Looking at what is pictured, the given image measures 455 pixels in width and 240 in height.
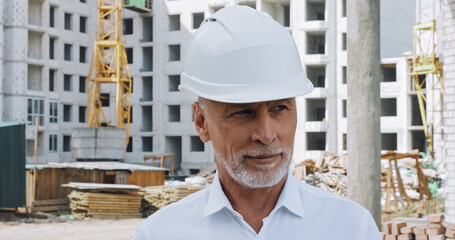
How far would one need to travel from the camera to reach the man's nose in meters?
1.81

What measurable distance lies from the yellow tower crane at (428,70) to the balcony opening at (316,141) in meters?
7.97

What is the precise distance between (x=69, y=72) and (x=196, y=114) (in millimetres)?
51562

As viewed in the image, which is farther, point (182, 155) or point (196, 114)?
point (182, 155)

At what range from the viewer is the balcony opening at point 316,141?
4872cm

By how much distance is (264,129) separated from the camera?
1.81 metres

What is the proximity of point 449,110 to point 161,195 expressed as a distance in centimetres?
1498

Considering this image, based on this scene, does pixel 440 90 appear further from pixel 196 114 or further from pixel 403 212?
pixel 196 114

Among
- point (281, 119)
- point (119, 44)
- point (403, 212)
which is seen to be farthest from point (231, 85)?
point (119, 44)

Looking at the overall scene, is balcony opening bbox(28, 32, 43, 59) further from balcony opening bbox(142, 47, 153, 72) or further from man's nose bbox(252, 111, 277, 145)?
man's nose bbox(252, 111, 277, 145)

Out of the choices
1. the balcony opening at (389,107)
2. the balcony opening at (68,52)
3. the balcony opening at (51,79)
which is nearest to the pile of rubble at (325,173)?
the balcony opening at (389,107)

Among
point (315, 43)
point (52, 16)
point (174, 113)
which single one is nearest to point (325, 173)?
point (315, 43)

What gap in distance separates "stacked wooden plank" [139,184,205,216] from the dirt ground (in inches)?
56.2

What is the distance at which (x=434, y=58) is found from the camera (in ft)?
133

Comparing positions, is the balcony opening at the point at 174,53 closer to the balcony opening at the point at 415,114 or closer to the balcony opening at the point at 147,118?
the balcony opening at the point at 147,118
